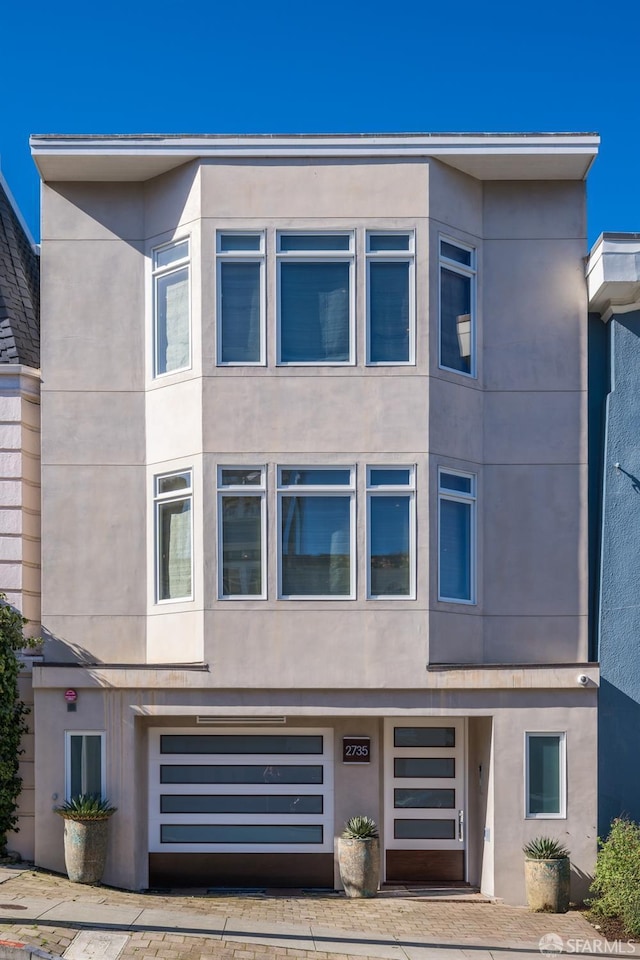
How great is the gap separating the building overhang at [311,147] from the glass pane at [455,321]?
157cm

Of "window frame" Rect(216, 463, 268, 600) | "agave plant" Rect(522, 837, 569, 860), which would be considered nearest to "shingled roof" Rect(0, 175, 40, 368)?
"window frame" Rect(216, 463, 268, 600)

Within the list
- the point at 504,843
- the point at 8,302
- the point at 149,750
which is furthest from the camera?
the point at 8,302

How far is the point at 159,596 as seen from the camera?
50.2 feet

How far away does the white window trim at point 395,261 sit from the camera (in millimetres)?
14977

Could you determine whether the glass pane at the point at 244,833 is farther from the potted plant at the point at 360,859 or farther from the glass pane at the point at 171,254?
the glass pane at the point at 171,254

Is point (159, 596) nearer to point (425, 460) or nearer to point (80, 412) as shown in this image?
point (80, 412)

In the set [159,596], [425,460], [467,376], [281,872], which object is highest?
[467,376]

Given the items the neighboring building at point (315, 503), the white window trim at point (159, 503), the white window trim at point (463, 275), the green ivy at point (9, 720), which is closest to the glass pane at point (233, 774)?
the neighboring building at point (315, 503)

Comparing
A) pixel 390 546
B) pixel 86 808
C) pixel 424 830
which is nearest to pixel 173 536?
pixel 390 546

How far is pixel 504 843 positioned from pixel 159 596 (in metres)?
5.36

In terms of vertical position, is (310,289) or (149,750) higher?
(310,289)

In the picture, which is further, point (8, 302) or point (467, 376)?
point (8, 302)

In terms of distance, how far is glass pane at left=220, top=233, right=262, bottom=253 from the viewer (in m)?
15.1

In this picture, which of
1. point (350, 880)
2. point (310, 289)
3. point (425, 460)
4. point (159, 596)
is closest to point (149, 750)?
point (159, 596)
